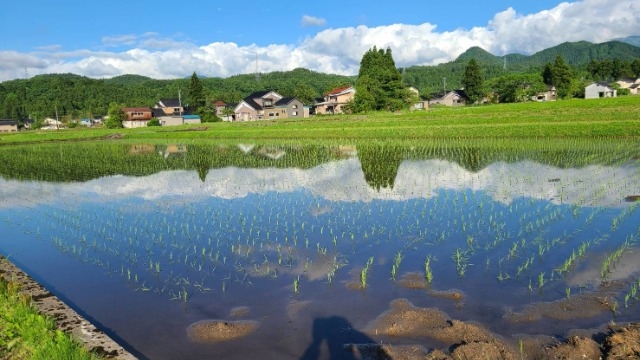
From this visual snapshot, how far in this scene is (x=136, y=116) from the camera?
7719 cm

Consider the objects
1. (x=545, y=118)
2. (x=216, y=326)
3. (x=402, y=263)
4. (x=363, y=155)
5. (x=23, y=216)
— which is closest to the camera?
(x=216, y=326)

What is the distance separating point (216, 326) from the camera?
5309 mm

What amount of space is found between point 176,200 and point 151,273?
6.63 m

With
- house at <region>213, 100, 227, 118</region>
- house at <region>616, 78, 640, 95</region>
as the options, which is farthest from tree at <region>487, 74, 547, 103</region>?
house at <region>213, 100, 227, 118</region>

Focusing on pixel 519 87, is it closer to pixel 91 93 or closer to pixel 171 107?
pixel 171 107

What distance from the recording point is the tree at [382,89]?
5012 cm

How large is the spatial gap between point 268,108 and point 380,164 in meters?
53.2

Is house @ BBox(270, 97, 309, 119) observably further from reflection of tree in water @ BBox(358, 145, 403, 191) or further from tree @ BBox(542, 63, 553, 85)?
reflection of tree in water @ BBox(358, 145, 403, 191)

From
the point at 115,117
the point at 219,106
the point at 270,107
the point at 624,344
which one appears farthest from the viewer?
the point at 219,106

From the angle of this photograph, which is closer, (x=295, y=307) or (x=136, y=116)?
(x=295, y=307)

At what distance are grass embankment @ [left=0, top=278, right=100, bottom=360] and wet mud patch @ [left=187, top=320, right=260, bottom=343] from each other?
1.23 meters

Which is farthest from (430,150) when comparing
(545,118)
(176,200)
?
(176,200)

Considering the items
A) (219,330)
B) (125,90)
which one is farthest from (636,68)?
(125,90)

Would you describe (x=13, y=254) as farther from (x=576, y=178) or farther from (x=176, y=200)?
(x=576, y=178)
